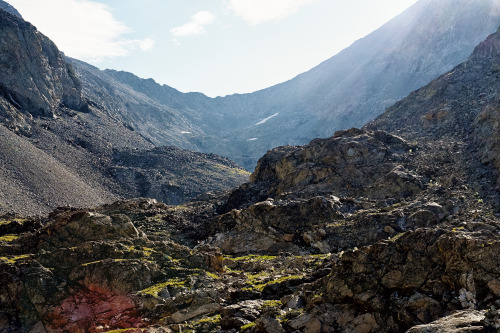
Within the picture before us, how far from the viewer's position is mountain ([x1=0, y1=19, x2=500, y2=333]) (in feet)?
49.7

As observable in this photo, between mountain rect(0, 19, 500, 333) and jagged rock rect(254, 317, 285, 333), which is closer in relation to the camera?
mountain rect(0, 19, 500, 333)

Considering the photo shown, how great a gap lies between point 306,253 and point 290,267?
23.9 feet

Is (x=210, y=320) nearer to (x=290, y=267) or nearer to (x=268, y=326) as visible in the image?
(x=268, y=326)

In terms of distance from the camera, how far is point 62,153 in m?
130

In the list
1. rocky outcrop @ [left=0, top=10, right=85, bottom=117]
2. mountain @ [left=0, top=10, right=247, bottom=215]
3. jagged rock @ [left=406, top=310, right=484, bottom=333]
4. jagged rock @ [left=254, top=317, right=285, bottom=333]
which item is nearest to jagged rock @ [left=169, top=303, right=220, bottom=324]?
jagged rock @ [left=254, top=317, right=285, bottom=333]

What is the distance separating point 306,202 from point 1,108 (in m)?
118

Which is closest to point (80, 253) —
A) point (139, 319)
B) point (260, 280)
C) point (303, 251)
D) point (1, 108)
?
point (139, 319)

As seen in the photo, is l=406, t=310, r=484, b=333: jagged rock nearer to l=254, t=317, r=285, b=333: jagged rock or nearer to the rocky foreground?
the rocky foreground

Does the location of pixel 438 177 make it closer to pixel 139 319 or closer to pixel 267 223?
pixel 267 223

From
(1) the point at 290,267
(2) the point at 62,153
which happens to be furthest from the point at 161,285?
(2) the point at 62,153

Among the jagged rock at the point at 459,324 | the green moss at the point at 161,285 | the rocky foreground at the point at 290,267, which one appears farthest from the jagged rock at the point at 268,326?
the green moss at the point at 161,285

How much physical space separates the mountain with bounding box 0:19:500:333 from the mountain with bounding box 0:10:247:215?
181ft

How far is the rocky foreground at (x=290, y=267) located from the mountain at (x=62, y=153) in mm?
63551

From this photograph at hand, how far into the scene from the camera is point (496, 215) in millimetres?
31406
